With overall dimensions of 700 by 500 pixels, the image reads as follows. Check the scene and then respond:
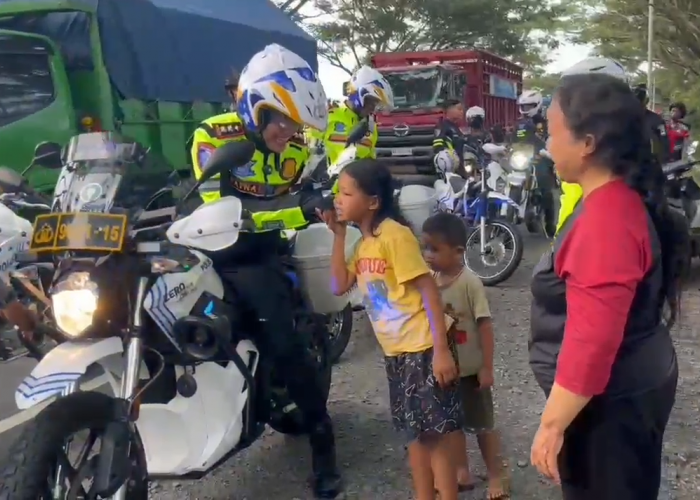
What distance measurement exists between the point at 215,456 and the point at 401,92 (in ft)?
42.0

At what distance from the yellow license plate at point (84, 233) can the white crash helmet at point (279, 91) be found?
40.0 inches

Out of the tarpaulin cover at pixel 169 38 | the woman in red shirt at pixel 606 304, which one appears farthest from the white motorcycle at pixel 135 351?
the tarpaulin cover at pixel 169 38

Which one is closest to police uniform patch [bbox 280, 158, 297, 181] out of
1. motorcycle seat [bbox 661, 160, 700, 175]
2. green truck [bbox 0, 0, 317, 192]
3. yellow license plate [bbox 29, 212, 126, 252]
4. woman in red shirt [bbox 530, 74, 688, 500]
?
yellow license plate [bbox 29, 212, 126, 252]

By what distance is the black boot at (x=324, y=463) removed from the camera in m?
3.66

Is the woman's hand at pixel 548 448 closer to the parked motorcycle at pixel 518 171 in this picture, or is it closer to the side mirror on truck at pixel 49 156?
the side mirror on truck at pixel 49 156

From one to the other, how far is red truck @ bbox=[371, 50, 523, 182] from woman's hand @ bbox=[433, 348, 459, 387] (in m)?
9.75

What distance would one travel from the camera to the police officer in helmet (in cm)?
339

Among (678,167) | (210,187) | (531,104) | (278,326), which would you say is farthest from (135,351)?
(531,104)

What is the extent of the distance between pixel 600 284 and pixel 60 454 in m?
1.42

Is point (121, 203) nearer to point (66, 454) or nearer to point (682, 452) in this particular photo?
point (66, 454)

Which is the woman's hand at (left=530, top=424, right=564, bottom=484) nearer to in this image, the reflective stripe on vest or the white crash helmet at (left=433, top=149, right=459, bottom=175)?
the reflective stripe on vest

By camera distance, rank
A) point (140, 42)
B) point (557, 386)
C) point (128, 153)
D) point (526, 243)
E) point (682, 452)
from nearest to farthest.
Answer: point (557, 386) < point (128, 153) < point (682, 452) < point (140, 42) < point (526, 243)

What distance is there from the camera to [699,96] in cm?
2392

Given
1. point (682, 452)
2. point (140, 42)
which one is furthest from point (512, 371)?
point (140, 42)
